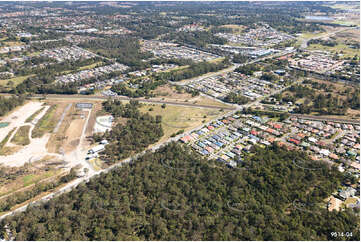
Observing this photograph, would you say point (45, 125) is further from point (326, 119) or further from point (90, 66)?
point (326, 119)

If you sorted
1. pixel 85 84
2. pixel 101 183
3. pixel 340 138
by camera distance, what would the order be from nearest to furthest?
pixel 101 183 → pixel 340 138 → pixel 85 84

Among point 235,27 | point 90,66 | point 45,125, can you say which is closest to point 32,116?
point 45,125

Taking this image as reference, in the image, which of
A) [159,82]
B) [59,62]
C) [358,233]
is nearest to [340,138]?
[358,233]

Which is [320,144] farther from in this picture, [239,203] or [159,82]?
[159,82]

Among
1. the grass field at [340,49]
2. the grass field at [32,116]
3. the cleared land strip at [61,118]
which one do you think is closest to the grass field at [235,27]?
the grass field at [340,49]

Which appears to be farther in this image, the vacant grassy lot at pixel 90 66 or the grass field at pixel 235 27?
the grass field at pixel 235 27

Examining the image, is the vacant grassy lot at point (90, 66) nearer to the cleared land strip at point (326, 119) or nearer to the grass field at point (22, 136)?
the grass field at point (22, 136)
